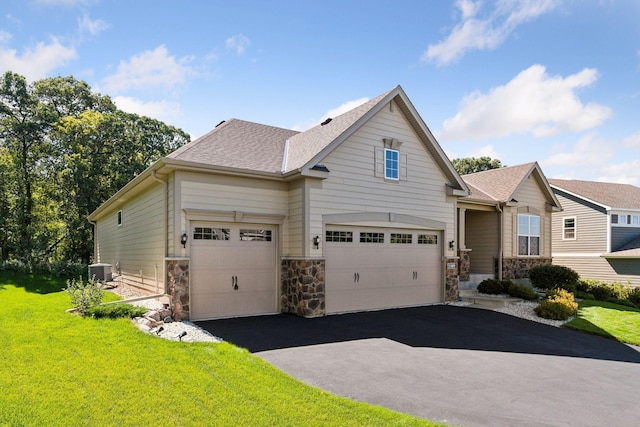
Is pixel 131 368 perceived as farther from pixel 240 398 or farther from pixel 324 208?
pixel 324 208

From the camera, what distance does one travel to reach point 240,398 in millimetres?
4766

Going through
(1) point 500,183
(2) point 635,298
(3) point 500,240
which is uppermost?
(1) point 500,183

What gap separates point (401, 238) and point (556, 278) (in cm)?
719

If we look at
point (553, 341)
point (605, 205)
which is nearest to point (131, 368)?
point (553, 341)

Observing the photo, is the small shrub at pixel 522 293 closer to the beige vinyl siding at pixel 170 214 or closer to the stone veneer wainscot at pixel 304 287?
the stone veneer wainscot at pixel 304 287

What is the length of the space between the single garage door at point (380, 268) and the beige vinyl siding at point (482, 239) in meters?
4.53

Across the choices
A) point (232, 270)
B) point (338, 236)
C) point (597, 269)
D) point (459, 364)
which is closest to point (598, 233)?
point (597, 269)

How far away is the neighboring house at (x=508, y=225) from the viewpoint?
54.4ft

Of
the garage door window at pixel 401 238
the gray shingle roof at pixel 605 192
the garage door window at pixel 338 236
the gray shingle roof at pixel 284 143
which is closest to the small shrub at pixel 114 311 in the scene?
the gray shingle roof at pixel 284 143

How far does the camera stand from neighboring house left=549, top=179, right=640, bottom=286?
2138 centimetres

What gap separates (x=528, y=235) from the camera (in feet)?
58.1

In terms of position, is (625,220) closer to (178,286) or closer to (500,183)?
(500,183)

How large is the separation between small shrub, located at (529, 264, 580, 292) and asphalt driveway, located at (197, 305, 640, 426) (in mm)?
5655

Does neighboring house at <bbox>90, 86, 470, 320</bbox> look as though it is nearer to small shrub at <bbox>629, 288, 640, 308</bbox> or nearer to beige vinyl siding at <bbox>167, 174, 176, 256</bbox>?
beige vinyl siding at <bbox>167, 174, 176, 256</bbox>
